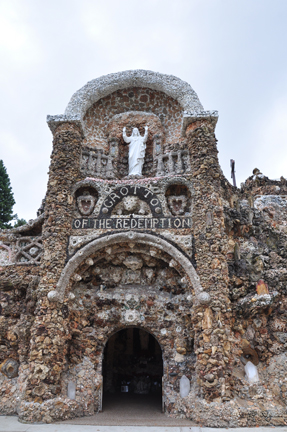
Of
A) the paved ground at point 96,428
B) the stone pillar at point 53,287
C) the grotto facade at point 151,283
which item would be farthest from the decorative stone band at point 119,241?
the paved ground at point 96,428

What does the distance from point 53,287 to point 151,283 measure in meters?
2.47

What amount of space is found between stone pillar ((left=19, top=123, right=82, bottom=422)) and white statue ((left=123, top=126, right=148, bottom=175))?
1.54m

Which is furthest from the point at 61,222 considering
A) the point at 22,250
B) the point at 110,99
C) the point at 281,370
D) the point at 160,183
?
the point at 281,370

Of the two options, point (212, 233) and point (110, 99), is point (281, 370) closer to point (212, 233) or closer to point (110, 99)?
point (212, 233)

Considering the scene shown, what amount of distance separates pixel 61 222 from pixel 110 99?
15.9 ft

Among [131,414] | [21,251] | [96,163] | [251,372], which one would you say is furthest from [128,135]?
[131,414]

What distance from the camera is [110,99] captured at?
1110 centimetres

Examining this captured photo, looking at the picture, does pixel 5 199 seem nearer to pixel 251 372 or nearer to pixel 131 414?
pixel 131 414

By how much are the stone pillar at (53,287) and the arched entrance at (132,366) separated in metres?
3.93

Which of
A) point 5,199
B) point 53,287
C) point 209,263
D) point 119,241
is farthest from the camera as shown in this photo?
point 5,199

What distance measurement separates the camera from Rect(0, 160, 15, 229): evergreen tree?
16.2 metres

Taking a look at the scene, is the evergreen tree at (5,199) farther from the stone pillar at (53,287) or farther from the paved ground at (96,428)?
the paved ground at (96,428)

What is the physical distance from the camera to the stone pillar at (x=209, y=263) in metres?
7.10

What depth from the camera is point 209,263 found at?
7.86 metres
